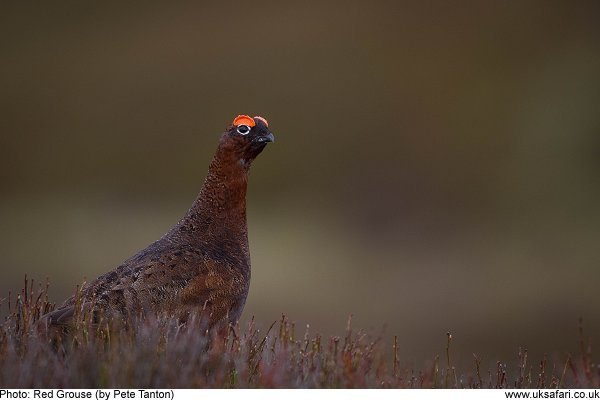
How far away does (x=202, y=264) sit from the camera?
611 centimetres

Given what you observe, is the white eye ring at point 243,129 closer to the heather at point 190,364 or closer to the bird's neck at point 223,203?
the bird's neck at point 223,203

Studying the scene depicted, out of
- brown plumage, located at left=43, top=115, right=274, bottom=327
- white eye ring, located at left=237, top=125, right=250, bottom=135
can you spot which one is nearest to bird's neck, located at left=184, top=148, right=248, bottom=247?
brown plumage, located at left=43, top=115, right=274, bottom=327

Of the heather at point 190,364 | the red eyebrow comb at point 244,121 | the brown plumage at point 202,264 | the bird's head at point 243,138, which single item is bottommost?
the heather at point 190,364

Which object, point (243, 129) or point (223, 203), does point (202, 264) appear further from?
point (243, 129)

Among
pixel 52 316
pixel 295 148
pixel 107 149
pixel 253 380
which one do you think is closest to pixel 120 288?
pixel 52 316

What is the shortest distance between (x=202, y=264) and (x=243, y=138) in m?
1.17

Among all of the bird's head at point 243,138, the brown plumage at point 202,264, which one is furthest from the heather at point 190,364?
the bird's head at point 243,138

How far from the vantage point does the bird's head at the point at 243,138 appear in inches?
272

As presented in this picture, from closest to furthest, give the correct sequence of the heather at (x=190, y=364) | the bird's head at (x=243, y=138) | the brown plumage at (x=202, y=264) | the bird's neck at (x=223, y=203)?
the heather at (x=190, y=364) → the brown plumage at (x=202, y=264) → the bird's neck at (x=223, y=203) → the bird's head at (x=243, y=138)

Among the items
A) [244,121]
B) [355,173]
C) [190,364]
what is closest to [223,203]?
[244,121]

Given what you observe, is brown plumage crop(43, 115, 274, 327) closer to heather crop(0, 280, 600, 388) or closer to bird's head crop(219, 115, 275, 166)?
bird's head crop(219, 115, 275, 166)

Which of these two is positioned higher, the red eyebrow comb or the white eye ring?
the red eyebrow comb

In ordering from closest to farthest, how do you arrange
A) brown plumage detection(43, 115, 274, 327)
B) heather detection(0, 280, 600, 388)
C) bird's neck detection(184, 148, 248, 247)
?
heather detection(0, 280, 600, 388)
brown plumage detection(43, 115, 274, 327)
bird's neck detection(184, 148, 248, 247)

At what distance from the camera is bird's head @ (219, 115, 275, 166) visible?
22.7 feet
